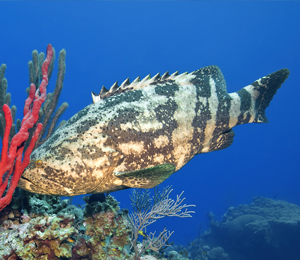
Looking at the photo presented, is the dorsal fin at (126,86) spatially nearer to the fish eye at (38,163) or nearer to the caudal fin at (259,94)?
the fish eye at (38,163)

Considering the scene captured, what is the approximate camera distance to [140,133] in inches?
112

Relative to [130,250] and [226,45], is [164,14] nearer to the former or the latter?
[226,45]

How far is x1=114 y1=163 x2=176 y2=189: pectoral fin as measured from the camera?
2.43 metres

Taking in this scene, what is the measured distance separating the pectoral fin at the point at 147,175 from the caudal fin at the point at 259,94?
2.29m

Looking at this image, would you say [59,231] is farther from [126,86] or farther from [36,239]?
[126,86]

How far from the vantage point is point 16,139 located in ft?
6.93

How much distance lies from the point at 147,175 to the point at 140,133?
0.64 meters

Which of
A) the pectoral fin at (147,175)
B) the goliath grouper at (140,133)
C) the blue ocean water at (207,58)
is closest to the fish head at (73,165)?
the goliath grouper at (140,133)

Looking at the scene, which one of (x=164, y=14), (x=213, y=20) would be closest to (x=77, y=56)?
(x=164, y=14)

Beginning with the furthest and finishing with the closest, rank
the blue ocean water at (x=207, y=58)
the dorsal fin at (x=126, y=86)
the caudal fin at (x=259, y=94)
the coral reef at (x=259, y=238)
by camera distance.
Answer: the blue ocean water at (x=207, y=58), the coral reef at (x=259, y=238), the caudal fin at (x=259, y=94), the dorsal fin at (x=126, y=86)

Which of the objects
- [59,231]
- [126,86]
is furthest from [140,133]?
Answer: [59,231]

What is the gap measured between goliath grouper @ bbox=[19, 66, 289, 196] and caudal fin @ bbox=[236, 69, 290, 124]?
2 centimetres

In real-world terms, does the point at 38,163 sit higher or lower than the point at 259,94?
lower

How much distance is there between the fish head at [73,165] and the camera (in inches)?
94.3
